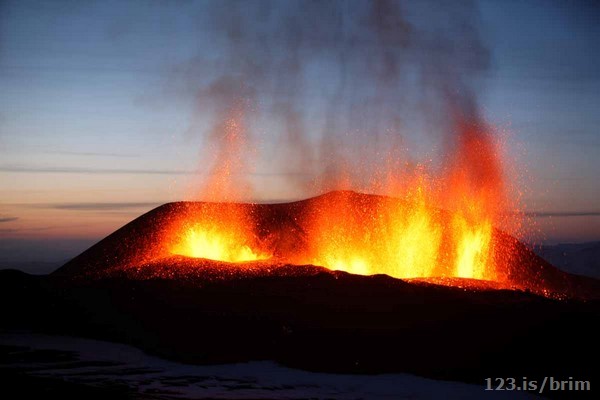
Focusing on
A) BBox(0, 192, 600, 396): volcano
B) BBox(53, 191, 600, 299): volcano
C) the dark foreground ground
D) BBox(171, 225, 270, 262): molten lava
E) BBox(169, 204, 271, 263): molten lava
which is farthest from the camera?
BBox(169, 204, 271, 263): molten lava

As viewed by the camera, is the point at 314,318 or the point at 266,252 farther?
the point at 266,252

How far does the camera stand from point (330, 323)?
25.7m

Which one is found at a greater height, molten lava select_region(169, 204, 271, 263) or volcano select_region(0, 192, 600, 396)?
molten lava select_region(169, 204, 271, 263)

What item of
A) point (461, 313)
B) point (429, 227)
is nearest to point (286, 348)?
point (461, 313)

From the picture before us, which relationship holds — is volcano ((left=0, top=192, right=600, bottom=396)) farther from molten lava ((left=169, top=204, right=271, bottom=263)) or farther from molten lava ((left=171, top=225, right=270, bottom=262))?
molten lava ((left=169, top=204, right=271, bottom=263))

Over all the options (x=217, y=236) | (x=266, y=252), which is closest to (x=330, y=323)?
(x=266, y=252)

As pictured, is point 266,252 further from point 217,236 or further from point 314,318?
point 314,318

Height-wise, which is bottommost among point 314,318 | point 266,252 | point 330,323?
point 330,323

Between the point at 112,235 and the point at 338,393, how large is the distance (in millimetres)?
30465

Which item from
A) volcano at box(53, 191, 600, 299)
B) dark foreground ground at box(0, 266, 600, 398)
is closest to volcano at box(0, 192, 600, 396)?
dark foreground ground at box(0, 266, 600, 398)

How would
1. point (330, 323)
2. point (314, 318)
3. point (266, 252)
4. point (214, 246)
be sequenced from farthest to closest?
point (266, 252), point (214, 246), point (314, 318), point (330, 323)

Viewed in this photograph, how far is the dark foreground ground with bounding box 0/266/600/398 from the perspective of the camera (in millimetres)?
23047

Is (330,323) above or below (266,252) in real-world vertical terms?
below

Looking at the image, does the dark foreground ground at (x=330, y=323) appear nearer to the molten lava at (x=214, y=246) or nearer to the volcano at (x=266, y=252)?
the volcano at (x=266, y=252)
